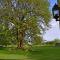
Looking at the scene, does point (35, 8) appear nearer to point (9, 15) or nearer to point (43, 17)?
point (43, 17)

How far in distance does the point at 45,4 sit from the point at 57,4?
36.9 m

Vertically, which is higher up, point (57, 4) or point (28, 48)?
point (57, 4)

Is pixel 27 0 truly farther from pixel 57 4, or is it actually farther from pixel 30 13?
pixel 57 4

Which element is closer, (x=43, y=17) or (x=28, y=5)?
(x=28, y=5)

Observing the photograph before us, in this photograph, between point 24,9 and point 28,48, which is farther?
point 24,9

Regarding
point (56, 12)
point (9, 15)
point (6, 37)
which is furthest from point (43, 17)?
point (56, 12)

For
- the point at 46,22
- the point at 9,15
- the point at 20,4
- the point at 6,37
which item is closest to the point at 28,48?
the point at 6,37

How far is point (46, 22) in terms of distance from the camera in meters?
45.1

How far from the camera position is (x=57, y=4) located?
4922 mm

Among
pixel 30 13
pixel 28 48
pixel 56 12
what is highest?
pixel 30 13

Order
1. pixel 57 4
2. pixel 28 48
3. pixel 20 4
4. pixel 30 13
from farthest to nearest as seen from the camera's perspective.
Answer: pixel 30 13
pixel 20 4
pixel 28 48
pixel 57 4

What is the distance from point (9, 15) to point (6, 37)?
20.4 meters

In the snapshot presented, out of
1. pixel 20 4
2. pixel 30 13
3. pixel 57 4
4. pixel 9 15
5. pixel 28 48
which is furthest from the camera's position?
pixel 30 13

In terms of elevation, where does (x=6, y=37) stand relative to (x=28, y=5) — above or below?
below
